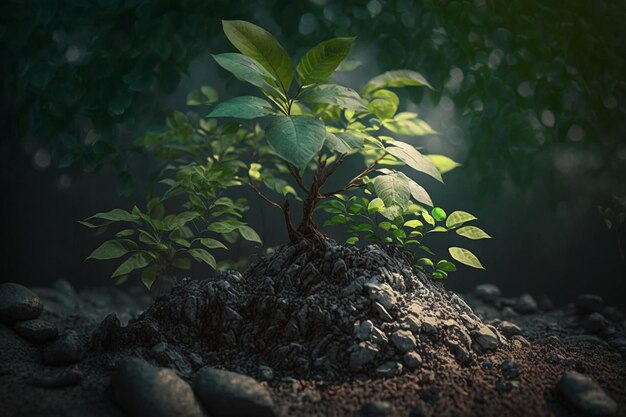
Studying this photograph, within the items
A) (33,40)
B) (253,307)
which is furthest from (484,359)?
(33,40)

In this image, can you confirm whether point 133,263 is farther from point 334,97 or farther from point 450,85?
point 450,85

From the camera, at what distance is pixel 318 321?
1.23 metres

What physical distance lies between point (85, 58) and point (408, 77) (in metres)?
1.39

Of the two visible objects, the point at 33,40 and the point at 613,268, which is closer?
the point at 33,40

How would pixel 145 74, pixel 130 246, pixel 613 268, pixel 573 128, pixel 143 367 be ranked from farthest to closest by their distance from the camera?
pixel 613 268, pixel 573 128, pixel 145 74, pixel 130 246, pixel 143 367

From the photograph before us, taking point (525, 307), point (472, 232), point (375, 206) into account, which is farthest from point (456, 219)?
point (525, 307)

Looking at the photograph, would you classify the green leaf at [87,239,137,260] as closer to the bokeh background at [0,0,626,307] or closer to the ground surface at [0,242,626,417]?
the ground surface at [0,242,626,417]

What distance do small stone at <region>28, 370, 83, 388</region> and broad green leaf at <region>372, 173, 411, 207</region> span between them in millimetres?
856

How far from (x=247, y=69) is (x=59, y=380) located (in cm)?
86

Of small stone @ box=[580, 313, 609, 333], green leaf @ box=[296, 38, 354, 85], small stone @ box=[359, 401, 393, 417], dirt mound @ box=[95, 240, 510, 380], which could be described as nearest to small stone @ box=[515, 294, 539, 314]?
small stone @ box=[580, 313, 609, 333]

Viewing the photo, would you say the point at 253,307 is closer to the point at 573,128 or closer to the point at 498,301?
the point at 498,301

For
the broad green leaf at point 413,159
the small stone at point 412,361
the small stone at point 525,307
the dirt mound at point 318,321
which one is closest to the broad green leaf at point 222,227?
the dirt mound at point 318,321

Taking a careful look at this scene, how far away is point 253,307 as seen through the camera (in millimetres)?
1339

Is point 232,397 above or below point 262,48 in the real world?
below
